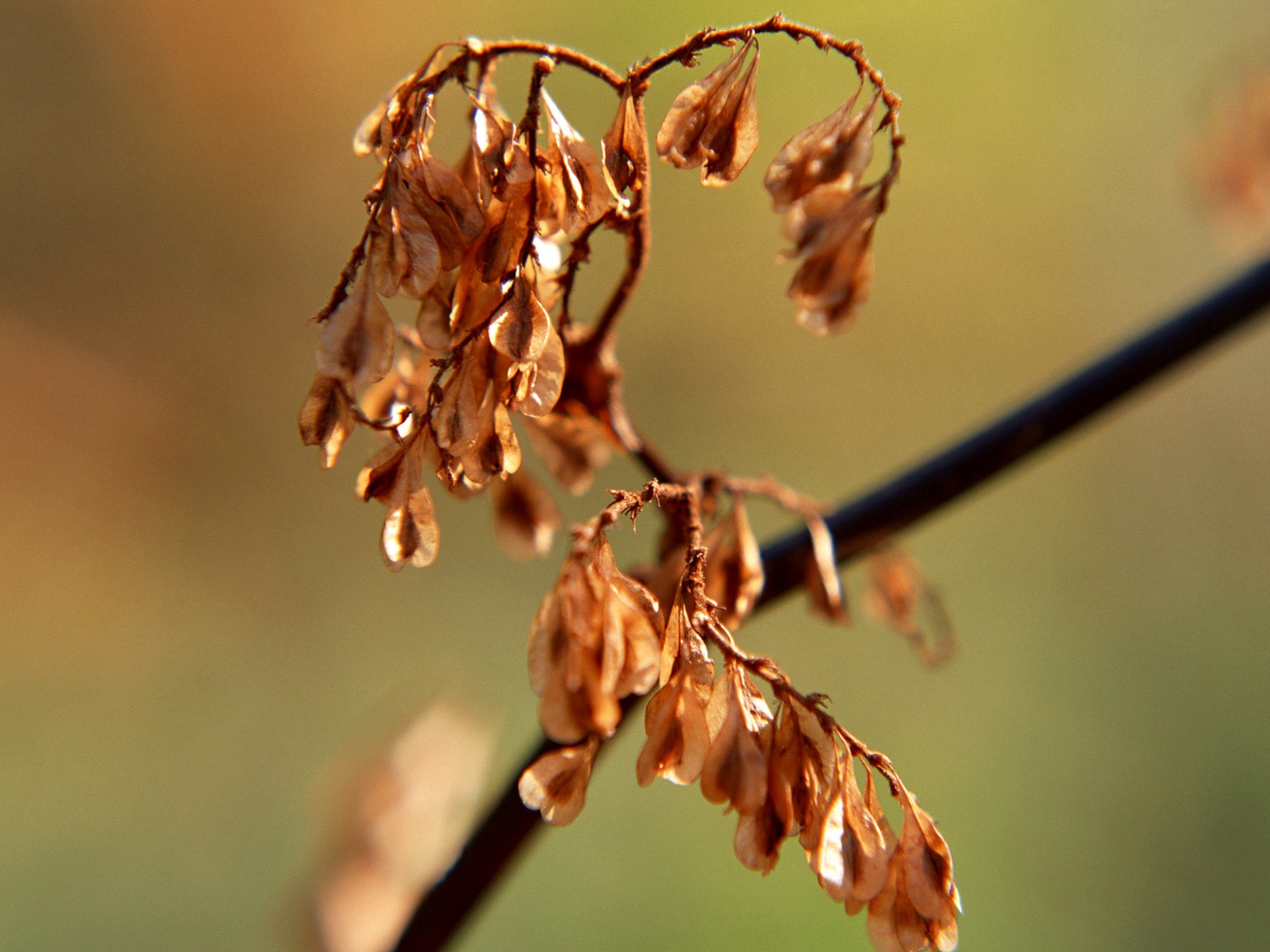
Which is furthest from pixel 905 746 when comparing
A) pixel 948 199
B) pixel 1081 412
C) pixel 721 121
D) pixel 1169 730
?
pixel 721 121

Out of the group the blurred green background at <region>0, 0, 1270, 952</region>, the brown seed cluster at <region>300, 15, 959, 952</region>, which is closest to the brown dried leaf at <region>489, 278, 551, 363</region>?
the brown seed cluster at <region>300, 15, 959, 952</region>

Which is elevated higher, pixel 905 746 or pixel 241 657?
pixel 905 746

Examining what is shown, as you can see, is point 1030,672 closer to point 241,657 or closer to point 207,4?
point 241,657

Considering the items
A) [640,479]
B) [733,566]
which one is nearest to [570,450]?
[733,566]

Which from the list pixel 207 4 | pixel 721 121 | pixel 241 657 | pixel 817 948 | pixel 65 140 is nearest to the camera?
pixel 721 121

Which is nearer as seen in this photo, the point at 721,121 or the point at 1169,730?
the point at 721,121

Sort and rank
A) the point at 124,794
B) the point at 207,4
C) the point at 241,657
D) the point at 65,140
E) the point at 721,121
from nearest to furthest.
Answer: the point at 721,121, the point at 124,794, the point at 241,657, the point at 65,140, the point at 207,4

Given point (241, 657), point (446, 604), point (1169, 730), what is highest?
point (1169, 730)
